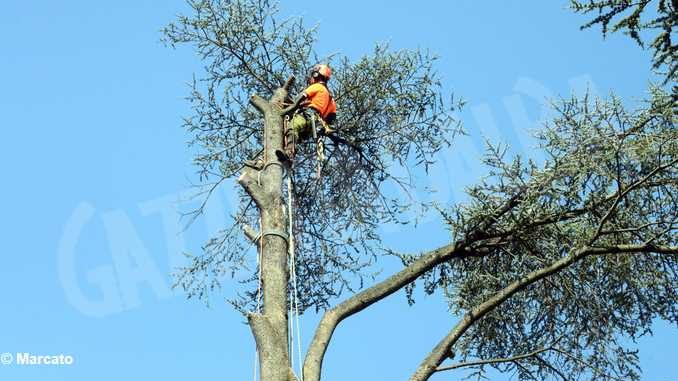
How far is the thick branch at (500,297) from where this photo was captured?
908 cm

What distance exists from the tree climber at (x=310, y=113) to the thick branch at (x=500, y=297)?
112 inches

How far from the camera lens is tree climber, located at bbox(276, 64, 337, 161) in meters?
11.3

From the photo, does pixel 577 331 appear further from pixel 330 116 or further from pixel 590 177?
pixel 330 116

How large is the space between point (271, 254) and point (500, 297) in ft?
6.74

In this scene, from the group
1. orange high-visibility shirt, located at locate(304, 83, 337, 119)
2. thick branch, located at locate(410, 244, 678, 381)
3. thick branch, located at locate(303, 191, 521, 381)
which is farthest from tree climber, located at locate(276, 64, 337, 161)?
thick branch, located at locate(410, 244, 678, 381)

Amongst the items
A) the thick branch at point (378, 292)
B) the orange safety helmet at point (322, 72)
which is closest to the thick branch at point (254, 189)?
the thick branch at point (378, 292)

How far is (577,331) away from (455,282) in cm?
127

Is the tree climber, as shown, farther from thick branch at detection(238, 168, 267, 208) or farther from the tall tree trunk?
thick branch at detection(238, 168, 267, 208)

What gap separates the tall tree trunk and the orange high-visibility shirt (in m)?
0.42

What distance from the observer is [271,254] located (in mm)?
9539

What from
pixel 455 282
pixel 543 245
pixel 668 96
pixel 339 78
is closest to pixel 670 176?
pixel 668 96

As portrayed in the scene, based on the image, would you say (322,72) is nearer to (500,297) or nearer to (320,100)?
(320,100)

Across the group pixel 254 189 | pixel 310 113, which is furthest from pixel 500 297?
pixel 310 113

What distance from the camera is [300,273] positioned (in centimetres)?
1212
